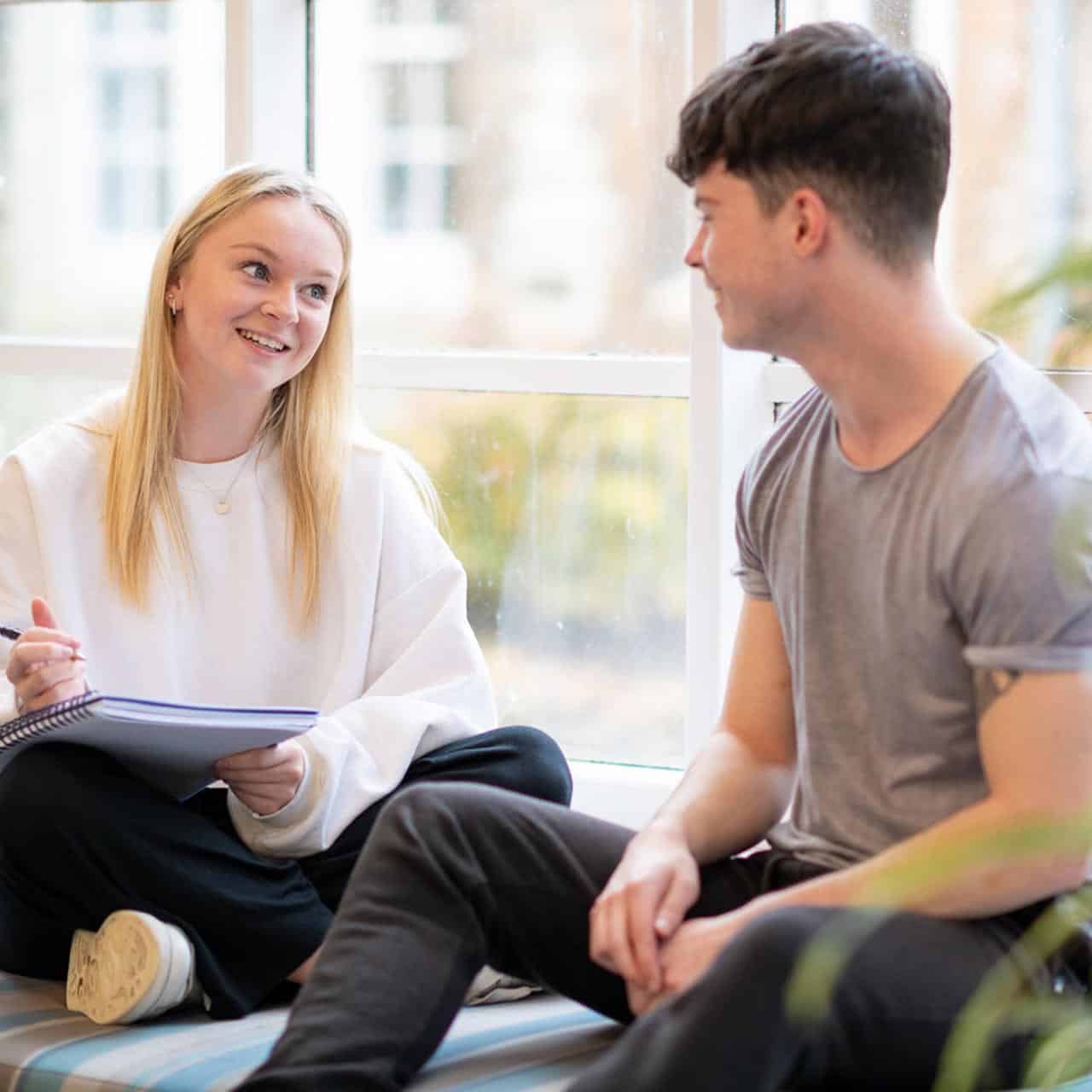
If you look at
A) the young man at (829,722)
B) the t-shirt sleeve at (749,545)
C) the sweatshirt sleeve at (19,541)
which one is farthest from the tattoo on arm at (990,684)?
the sweatshirt sleeve at (19,541)

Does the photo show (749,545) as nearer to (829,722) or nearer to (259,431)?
(829,722)

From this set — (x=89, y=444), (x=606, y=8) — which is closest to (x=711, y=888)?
(x=89, y=444)

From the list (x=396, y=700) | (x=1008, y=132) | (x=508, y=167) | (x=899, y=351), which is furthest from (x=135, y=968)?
(x=1008, y=132)

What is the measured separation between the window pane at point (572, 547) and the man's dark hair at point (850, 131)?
3.77 ft

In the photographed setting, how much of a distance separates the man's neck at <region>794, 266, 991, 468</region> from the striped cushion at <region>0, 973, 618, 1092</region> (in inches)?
29.1

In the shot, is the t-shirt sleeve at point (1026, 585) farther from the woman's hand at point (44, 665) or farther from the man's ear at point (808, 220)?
the woman's hand at point (44, 665)

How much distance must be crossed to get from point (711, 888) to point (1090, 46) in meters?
1.36

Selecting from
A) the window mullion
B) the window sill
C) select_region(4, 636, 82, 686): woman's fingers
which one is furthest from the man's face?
the window mullion

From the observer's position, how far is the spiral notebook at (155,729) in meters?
1.83

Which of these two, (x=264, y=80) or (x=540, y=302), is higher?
(x=264, y=80)

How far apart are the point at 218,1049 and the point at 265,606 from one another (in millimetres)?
668

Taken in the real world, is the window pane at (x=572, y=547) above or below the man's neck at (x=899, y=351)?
below

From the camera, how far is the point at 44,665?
2.04m

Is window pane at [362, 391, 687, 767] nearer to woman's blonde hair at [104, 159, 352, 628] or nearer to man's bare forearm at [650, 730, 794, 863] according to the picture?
woman's blonde hair at [104, 159, 352, 628]
